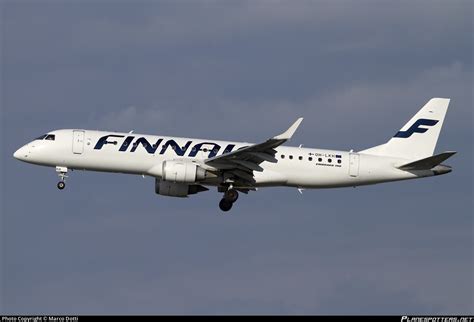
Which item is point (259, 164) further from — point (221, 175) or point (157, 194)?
point (157, 194)

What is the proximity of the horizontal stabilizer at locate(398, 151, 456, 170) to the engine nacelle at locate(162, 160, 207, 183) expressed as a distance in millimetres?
12782

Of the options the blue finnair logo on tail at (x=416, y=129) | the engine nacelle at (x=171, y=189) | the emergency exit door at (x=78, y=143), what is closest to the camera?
the emergency exit door at (x=78, y=143)

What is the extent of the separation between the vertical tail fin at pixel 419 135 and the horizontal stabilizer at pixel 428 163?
187cm

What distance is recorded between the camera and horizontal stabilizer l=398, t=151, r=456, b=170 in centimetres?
6148

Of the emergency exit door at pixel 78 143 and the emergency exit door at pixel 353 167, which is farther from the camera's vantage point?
the emergency exit door at pixel 353 167

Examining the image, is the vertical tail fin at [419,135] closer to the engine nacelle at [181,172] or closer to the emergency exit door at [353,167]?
the emergency exit door at [353,167]

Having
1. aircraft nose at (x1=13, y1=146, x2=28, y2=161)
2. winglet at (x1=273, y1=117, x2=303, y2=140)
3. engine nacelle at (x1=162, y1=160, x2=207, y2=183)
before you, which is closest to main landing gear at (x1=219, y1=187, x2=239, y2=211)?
engine nacelle at (x1=162, y1=160, x2=207, y2=183)

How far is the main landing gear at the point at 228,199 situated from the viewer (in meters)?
62.9

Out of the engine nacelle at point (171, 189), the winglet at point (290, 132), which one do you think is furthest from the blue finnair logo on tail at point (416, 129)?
the engine nacelle at point (171, 189)

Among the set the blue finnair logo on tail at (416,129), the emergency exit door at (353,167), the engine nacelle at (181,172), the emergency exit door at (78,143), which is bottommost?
the engine nacelle at (181,172)

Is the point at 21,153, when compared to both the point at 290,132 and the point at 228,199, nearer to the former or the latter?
the point at 228,199

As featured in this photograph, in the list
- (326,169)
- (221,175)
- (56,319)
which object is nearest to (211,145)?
(221,175)

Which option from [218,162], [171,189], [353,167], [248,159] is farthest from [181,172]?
[353,167]

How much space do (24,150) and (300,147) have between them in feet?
53.6
